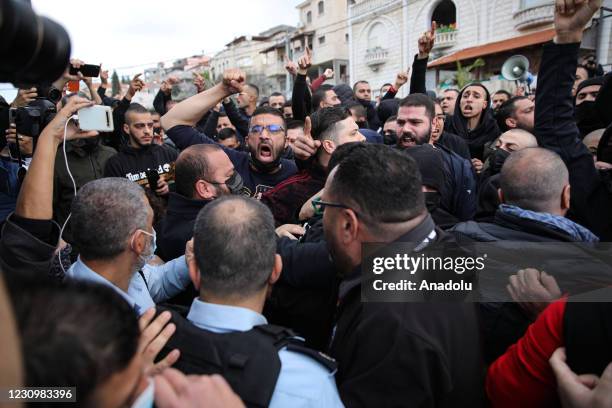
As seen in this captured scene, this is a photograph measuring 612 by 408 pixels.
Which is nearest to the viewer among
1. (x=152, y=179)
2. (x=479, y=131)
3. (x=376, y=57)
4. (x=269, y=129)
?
(x=152, y=179)

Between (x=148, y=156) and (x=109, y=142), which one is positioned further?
(x=109, y=142)

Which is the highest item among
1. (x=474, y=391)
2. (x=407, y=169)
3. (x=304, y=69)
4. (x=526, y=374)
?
(x=304, y=69)

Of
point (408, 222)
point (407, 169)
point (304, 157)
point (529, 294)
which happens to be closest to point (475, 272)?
point (529, 294)

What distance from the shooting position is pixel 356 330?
1312mm

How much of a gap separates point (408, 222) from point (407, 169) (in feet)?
0.66

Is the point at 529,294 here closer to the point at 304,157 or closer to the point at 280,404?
the point at 280,404

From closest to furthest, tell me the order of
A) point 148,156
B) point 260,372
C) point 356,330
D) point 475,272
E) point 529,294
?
point 260,372 → point 356,330 → point 529,294 → point 475,272 → point 148,156

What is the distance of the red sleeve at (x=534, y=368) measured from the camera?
1.20 m

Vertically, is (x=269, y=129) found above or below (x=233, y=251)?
above

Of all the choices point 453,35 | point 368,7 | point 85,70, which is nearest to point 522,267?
point 85,70

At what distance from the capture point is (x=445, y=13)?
2675cm

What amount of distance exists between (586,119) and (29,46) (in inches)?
172

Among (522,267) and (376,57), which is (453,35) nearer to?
(376,57)

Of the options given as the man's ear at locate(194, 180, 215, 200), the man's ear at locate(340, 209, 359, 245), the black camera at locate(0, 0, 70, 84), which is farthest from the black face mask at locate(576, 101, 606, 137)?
the black camera at locate(0, 0, 70, 84)
